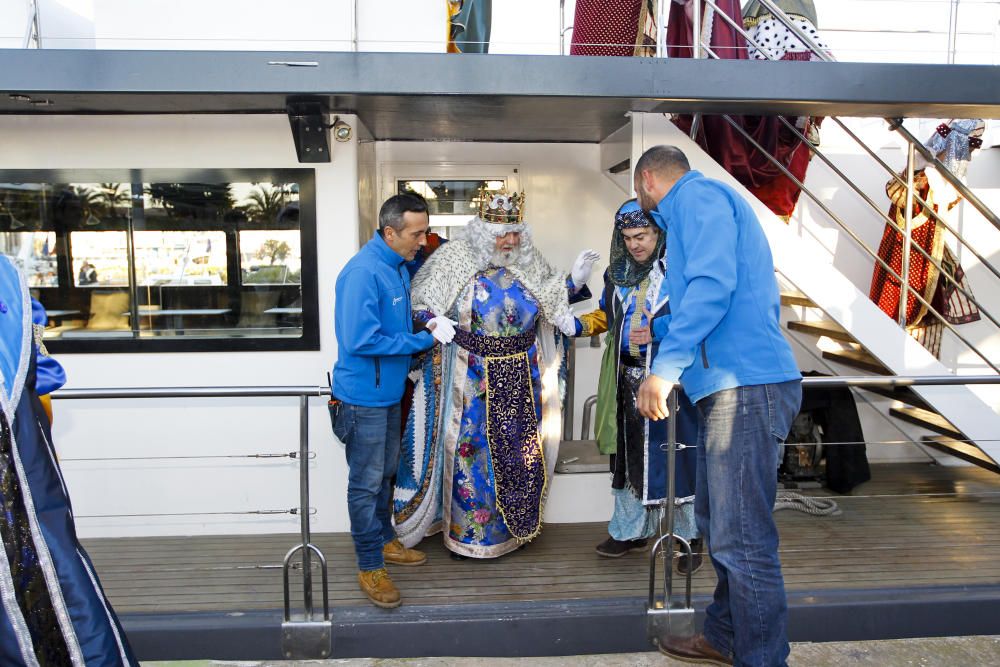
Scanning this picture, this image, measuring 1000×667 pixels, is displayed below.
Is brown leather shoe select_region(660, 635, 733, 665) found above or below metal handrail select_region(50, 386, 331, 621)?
below

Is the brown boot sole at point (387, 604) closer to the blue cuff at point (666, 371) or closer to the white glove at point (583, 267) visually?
the blue cuff at point (666, 371)

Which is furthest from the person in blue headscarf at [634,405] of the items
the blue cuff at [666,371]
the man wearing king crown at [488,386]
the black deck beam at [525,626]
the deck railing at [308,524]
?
the blue cuff at [666,371]

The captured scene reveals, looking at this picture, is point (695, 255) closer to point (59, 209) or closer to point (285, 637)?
point (285, 637)

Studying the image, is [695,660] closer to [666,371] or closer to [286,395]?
[666,371]

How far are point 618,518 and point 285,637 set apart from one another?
1.71 metres

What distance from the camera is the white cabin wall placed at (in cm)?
418

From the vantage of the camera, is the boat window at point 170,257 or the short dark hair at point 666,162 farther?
the boat window at point 170,257

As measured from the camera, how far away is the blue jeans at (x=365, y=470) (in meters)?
3.39

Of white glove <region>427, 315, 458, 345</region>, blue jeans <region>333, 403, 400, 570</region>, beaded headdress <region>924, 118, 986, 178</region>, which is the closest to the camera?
blue jeans <region>333, 403, 400, 570</region>

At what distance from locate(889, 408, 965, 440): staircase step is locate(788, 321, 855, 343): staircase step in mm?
681

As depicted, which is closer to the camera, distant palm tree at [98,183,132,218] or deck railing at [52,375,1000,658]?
deck railing at [52,375,1000,658]

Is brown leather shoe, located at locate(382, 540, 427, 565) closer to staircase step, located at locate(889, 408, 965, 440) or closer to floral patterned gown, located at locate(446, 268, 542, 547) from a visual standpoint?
floral patterned gown, located at locate(446, 268, 542, 547)

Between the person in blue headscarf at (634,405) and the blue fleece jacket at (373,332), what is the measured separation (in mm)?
1001

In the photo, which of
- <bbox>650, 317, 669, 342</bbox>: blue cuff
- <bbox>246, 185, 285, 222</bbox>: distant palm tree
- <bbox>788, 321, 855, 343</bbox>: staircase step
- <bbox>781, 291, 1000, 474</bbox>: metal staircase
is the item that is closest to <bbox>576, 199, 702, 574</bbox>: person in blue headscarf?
<bbox>650, 317, 669, 342</bbox>: blue cuff
